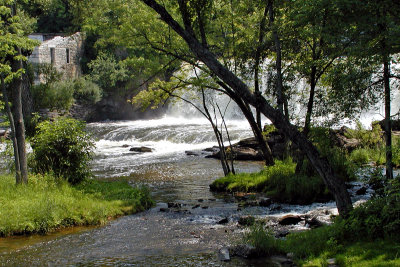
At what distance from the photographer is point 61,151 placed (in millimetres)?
11695

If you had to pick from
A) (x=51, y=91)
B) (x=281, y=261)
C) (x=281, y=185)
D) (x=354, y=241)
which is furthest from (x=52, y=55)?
(x=354, y=241)

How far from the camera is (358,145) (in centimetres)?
1859

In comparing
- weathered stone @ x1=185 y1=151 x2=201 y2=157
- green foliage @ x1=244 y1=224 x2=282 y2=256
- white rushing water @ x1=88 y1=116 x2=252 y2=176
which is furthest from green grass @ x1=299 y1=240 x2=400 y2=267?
weathered stone @ x1=185 y1=151 x2=201 y2=157

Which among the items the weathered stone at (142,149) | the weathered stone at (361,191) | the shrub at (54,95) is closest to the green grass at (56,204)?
the weathered stone at (361,191)

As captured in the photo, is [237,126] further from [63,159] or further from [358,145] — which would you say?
[63,159]

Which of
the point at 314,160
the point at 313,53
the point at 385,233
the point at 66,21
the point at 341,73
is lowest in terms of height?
the point at 385,233

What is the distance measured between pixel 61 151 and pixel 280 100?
6.34 m

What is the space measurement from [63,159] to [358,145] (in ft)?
42.5

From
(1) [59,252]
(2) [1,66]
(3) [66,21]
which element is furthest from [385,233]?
(3) [66,21]

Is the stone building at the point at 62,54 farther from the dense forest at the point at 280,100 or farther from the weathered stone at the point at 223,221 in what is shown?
the weathered stone at the point at 223,221

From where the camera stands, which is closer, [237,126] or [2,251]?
[2,251]

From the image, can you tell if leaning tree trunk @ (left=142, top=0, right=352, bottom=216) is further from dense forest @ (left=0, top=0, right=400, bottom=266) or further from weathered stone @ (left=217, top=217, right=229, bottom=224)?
weathered stone @ (left=217, top=217, right=229, bottom=224)

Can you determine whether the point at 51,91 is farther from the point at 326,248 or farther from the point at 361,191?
the point at 326,248

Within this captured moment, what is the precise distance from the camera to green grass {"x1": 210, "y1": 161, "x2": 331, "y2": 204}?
11602mm
